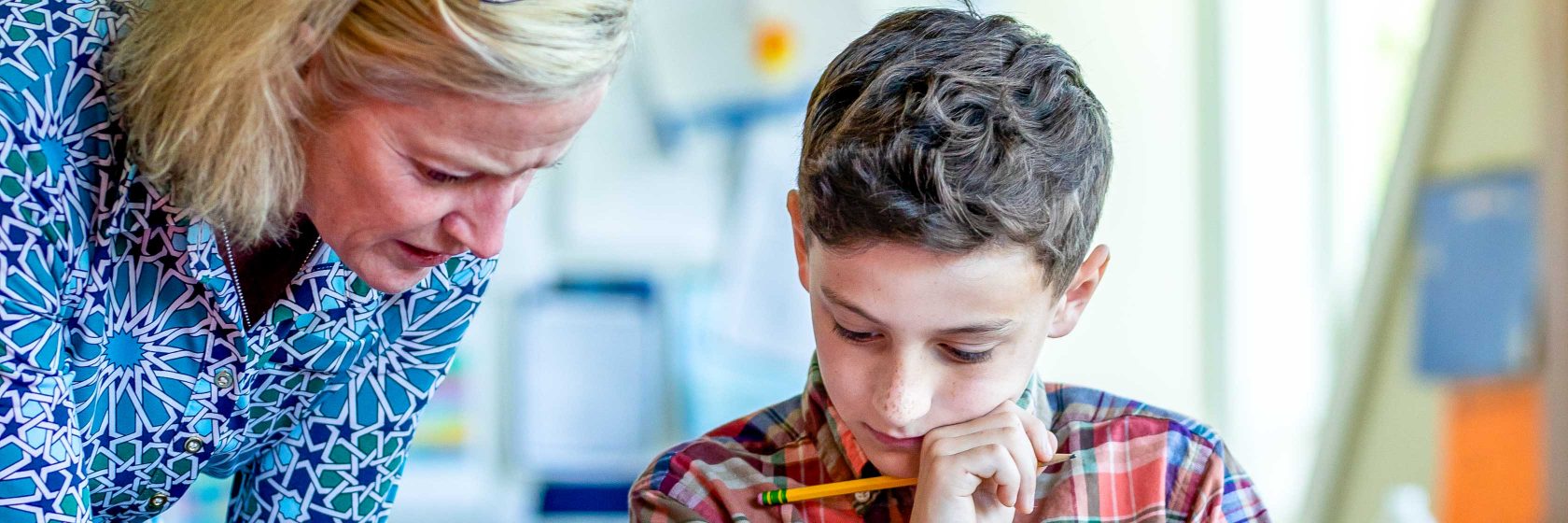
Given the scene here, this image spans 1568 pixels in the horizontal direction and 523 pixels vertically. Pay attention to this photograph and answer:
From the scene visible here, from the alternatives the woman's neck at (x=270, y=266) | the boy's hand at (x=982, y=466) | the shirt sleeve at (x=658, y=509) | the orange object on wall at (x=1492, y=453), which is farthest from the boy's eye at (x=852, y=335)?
the orange object on wall at (x=1492, y=453)

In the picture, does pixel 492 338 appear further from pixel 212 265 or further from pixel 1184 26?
pixel 212 265

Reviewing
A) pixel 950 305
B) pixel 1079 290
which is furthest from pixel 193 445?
pixel 1079 290

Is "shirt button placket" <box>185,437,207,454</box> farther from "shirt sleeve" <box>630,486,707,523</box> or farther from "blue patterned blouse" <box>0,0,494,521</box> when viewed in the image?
"shirt sleeve" <box>630,486,707,523</box>

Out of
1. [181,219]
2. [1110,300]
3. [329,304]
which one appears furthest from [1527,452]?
[181,219]

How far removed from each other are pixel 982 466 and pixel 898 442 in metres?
0.09

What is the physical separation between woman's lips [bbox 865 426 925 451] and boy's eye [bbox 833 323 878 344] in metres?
0.10

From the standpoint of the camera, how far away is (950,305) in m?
1.14

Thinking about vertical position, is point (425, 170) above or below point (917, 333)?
above

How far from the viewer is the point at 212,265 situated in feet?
3.99

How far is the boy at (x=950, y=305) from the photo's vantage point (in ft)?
3.77

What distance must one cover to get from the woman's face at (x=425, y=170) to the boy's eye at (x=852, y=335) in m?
0.27

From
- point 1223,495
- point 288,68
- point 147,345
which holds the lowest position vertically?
point 1223,495

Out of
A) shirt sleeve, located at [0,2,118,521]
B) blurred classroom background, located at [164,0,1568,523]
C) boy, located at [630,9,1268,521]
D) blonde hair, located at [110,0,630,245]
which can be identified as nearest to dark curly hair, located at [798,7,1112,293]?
boy, located at [630,9,1268,521]

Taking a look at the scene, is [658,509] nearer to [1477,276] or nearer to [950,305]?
[950,305]
